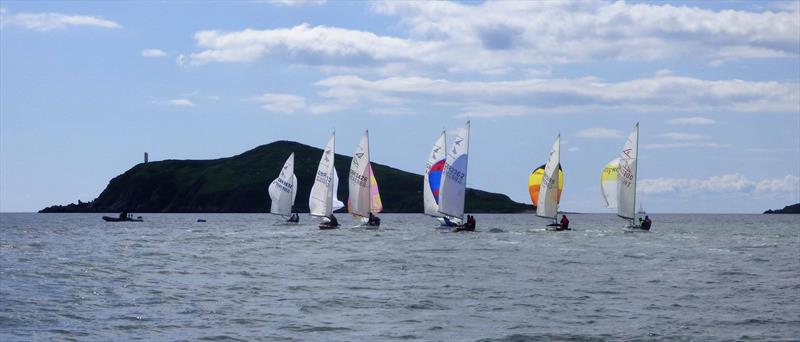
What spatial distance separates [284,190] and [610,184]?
151 feet

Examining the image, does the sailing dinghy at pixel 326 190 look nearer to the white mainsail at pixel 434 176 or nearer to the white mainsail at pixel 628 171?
the white mainsail at pixel 434 176

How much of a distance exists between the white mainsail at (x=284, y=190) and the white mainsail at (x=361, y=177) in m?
24.5

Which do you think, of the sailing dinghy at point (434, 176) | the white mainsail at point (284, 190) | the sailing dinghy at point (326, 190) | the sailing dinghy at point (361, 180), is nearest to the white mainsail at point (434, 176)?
the sailing dinghy at point (434, 176)

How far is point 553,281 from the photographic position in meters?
50.6

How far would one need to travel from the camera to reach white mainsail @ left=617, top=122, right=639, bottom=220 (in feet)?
352

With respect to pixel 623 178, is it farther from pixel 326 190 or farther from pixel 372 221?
pixel 326 190

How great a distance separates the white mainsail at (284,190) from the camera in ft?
438

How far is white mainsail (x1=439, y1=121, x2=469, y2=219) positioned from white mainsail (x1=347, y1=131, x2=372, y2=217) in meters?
9.81

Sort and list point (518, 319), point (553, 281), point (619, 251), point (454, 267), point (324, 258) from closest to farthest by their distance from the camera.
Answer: point (518, 319) → point (553, 281) → point (454, 267) → point (324, 258) → point (619, 251)

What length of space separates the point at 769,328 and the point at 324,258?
36.8 metres

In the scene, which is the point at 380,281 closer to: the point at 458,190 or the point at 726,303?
the point at 726,303

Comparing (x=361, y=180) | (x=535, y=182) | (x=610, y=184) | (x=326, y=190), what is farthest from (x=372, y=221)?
(x=610, y=184)

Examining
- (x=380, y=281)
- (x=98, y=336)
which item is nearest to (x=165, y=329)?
(x=98, y=336)

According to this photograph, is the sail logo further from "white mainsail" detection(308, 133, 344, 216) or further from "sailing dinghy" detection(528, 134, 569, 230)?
"white mainsail" detection(308, 133, 344, 216)
